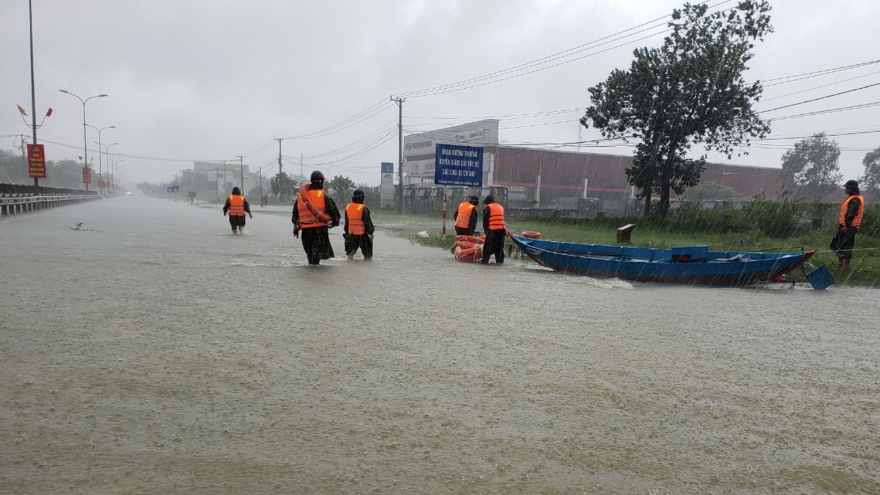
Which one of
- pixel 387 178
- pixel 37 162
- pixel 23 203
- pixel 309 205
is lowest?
pixel 23 203

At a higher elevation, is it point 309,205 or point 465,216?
point 309,205

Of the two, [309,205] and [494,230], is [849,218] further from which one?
[309,205]

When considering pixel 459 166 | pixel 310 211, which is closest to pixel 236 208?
pixel 459 166

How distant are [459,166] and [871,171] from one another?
53109mm

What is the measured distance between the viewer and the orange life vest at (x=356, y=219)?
1097 cm

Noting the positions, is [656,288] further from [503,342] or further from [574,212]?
[574,212]

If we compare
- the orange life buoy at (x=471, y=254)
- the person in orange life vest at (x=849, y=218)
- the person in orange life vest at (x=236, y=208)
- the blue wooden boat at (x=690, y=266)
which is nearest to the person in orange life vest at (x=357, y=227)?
the orange life buoy at (x=471, y=254)

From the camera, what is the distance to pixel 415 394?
11.8ft

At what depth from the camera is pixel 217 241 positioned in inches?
570

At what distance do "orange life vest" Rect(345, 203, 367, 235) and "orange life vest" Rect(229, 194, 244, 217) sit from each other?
6911 mm

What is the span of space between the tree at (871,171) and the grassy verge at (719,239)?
38021mm

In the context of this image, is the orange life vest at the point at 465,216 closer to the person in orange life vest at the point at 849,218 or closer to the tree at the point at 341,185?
the person in orange life vest at the point at 849,218

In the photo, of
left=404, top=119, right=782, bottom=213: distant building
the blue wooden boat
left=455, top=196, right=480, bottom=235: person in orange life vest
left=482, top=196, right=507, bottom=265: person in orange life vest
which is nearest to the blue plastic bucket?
the blue wooden boat

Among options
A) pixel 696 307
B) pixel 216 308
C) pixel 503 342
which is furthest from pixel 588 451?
pixel 696 307
